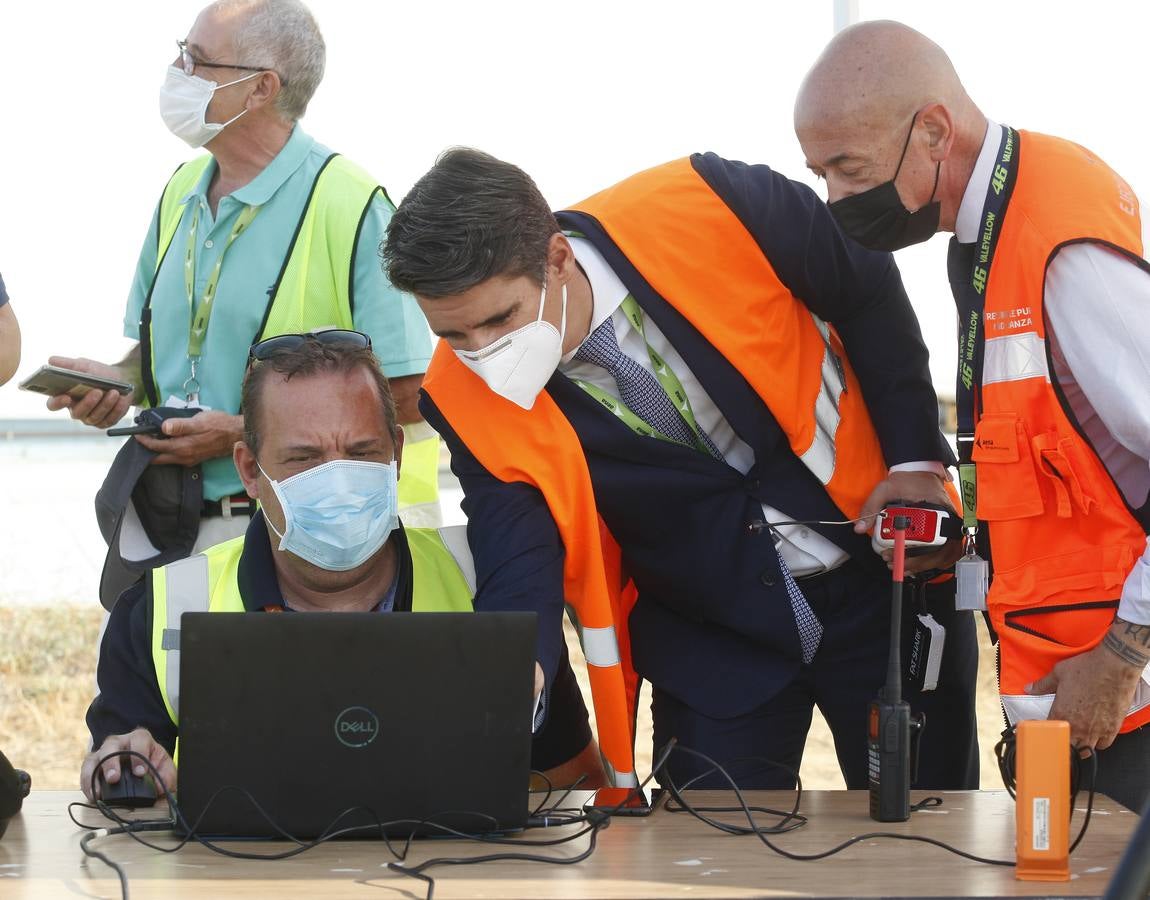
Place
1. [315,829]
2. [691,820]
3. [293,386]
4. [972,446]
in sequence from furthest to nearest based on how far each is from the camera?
[293,386], [972,446], [691,820], [315,829]

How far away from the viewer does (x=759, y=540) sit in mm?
2619

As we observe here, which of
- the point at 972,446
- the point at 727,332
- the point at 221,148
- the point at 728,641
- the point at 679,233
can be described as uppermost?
the point at 221,148

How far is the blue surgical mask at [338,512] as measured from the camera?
254cm

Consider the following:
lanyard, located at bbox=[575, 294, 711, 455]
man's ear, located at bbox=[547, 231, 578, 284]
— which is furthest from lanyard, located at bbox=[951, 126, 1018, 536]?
man's ear, located at bbox=[547, 231, 578, 284]

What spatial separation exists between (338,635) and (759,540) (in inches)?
37.4

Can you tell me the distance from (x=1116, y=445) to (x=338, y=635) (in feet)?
3.83

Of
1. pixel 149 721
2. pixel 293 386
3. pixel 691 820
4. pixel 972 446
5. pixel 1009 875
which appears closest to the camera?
pixel 1009 875

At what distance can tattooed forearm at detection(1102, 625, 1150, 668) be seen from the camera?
2104 millimetres

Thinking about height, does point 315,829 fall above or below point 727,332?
below

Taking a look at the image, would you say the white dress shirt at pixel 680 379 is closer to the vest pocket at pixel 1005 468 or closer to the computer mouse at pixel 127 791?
the vest pocket at pixel 1005 468

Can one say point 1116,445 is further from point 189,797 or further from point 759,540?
point 189,797

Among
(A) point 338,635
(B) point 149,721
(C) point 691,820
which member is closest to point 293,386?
(B) point 149,721

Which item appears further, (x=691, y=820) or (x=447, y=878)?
(x=691, y=820)

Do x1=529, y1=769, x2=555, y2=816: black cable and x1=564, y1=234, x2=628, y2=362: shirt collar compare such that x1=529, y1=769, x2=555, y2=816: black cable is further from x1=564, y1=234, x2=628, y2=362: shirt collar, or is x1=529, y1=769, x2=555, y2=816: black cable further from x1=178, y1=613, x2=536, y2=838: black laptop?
x1=564, y1=234, x2=628, y2=362: shirt collar
